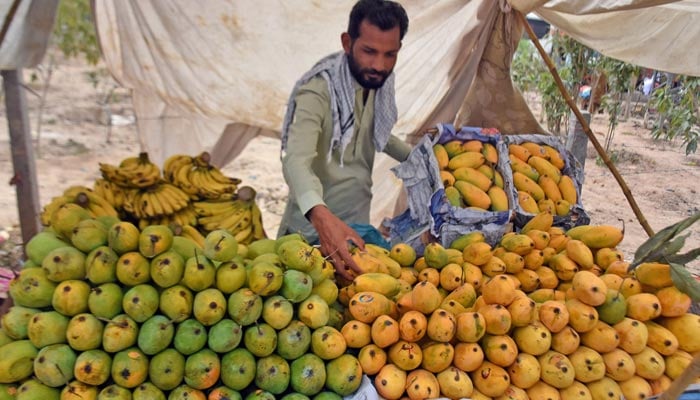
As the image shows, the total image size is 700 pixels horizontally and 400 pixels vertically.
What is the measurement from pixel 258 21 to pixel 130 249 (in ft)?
8.03

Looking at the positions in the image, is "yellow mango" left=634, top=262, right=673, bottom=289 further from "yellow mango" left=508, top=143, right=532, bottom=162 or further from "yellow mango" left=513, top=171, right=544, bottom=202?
"yellow mango" left=508, top=143, right=532, bottom=162

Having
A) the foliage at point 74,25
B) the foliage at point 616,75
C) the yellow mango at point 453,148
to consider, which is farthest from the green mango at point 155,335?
the foliage at point 616,75

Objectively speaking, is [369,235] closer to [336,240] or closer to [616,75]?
[336,240]

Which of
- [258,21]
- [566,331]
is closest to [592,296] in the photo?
[566,331]

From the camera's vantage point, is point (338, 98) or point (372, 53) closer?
point (372, 53)

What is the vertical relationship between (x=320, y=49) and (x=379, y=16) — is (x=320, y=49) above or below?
below

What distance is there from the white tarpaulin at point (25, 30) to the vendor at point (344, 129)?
3.71 ft

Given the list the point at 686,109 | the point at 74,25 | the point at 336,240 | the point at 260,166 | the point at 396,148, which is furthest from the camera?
the point at 686,109

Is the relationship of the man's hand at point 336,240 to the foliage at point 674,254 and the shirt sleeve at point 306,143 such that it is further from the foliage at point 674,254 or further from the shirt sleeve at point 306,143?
the foliage at point 674,254

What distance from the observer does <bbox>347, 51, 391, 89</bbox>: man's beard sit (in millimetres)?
2451

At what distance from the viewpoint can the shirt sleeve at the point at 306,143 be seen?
6.95 feet

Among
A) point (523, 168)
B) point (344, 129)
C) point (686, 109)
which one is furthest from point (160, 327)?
point (686, 109)

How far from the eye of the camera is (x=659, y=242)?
1.54 m

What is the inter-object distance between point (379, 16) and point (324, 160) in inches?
30.9
